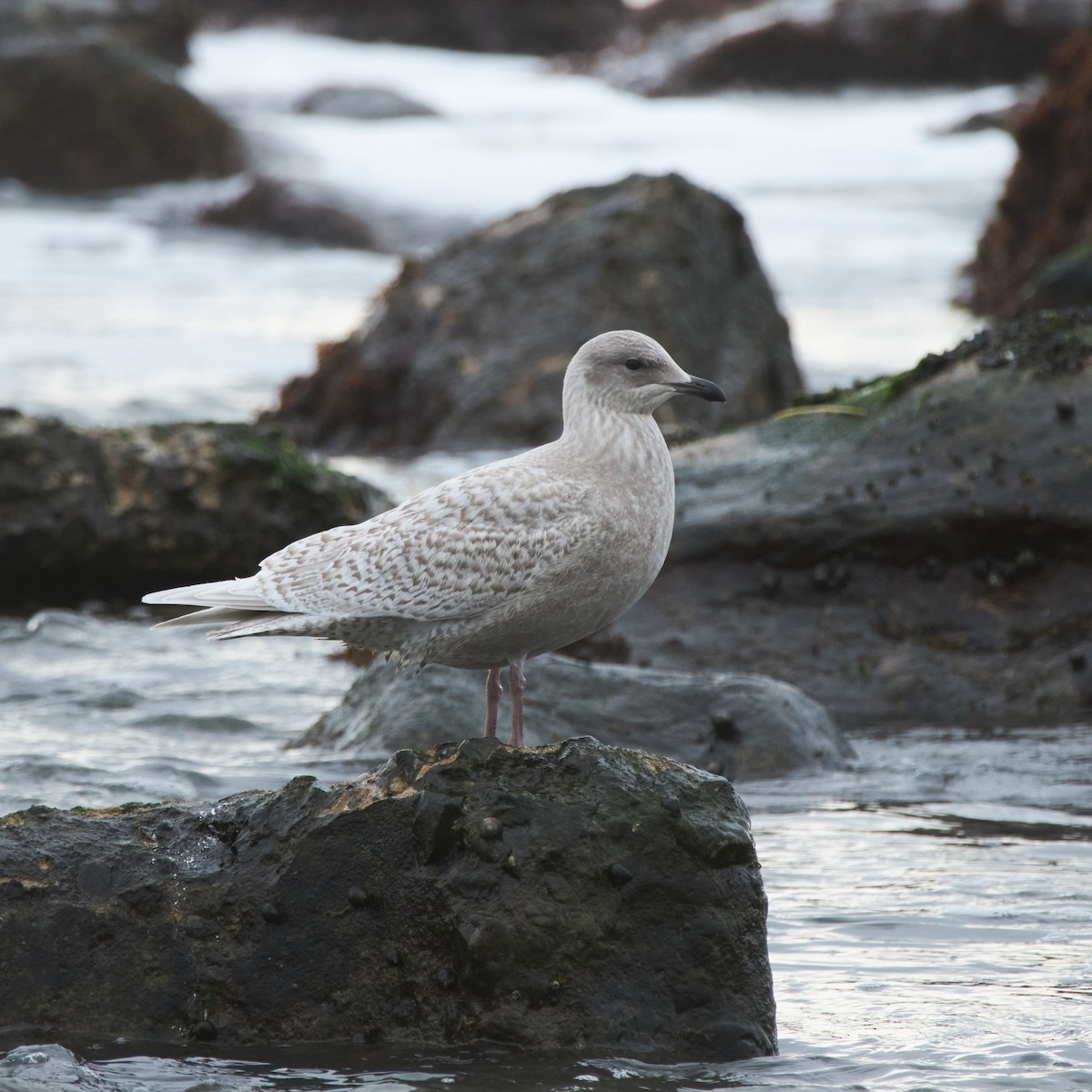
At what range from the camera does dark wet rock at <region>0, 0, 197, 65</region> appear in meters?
34.0

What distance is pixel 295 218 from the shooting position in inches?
1088

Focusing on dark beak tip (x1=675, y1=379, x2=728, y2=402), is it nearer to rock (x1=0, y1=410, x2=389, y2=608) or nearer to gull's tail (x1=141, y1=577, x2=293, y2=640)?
gull's tail (x1=141, y1=577, x2=293, y2=640)

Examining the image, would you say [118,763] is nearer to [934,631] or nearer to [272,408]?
[934,631]

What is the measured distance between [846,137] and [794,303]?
1593 centimetres

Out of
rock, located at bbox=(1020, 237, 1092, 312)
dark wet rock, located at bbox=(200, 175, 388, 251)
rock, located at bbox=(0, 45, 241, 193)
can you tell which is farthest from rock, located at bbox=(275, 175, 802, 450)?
rock, located at bbox=(0, 45, 241, 193)

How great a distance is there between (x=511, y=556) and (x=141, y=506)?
18.9 ft

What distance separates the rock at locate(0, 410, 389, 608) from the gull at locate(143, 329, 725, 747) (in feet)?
15.7

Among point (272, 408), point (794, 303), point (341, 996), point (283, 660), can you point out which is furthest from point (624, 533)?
point (794, 303)

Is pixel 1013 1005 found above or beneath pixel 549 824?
beneath

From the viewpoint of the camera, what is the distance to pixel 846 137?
37.7 m

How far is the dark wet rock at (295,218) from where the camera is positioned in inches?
1082

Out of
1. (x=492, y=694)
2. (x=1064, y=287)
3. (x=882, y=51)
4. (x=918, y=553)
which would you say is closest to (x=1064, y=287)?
(x=1064, y=287)

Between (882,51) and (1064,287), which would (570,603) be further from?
(882,51)

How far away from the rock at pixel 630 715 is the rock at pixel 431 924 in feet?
8.33
